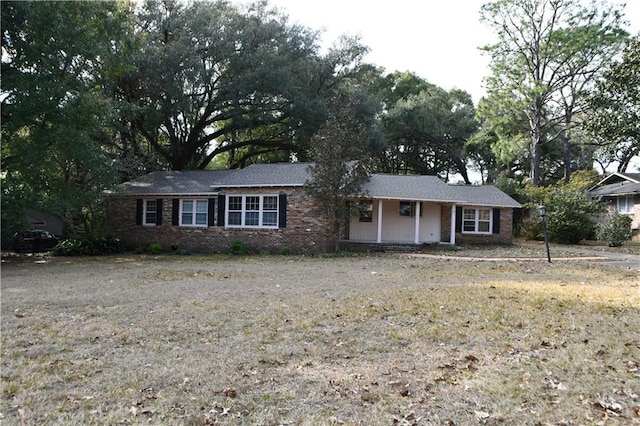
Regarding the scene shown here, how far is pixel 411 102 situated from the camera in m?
36.3

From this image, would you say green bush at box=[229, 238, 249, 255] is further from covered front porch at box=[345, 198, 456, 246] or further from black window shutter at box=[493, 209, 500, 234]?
black window shutter at box=[493, 209, 500, 234]

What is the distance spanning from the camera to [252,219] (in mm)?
19672

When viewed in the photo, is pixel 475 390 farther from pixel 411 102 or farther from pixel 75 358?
pixel 411 102

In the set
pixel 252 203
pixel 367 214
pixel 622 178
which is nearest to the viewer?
pixel 252 203

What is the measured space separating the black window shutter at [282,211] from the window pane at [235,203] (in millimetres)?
1994

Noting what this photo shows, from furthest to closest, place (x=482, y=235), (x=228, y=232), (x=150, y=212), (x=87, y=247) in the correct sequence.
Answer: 1. (x=482, y=235)
2. (x=150, y=212)
3. (x=228, y=232)
4. (x=87, y=247)

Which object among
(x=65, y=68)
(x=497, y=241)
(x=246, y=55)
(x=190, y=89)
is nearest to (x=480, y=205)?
(x=497, y=241)

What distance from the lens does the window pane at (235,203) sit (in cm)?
1998

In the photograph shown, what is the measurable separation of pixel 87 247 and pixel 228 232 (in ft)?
19.5

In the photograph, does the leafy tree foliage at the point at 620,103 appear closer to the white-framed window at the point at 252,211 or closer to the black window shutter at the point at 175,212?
the white-framed window at the point at 252,211

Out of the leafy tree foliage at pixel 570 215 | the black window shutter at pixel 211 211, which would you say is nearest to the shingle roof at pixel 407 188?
the leafy tree foliage at pixel 570 215

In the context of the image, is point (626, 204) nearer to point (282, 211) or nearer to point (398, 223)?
point (398, 223)

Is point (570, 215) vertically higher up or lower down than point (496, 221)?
higher up

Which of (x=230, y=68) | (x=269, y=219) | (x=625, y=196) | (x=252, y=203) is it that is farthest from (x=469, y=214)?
(x=230, y=68)
